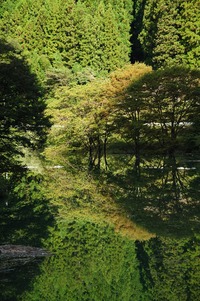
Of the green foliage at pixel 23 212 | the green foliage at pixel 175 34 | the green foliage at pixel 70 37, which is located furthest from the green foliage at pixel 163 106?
the green foliage at pixel 70 37

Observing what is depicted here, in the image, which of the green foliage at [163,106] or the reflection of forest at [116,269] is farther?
the green foliage at [163,106]

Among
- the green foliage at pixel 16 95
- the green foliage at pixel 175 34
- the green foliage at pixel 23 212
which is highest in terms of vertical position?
the green foliage at pixel 175 34

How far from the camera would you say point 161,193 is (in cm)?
1844

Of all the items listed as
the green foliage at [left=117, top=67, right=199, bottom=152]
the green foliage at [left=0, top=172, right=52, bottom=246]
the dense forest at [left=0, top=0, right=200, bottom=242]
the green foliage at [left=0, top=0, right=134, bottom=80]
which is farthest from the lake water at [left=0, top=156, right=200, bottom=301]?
the green foliage at [left=0, top=0, right=134, bottom=80]

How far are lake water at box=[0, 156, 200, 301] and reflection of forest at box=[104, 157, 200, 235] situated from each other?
0.10ft

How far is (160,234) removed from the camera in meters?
12.9

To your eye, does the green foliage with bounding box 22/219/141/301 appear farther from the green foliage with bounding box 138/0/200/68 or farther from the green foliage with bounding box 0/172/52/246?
the green foliage with bounding box 138/0/200/68

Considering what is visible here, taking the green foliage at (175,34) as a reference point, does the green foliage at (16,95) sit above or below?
below

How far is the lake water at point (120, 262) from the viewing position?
9.14 meters

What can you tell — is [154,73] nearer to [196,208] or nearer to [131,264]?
[196,208]

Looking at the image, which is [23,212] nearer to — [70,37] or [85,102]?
[85,102]

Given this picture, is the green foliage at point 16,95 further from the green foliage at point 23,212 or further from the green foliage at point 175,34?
the green foliage at point 175,34

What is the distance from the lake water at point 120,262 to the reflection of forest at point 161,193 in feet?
0.10

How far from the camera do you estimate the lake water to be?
9.14 meters
